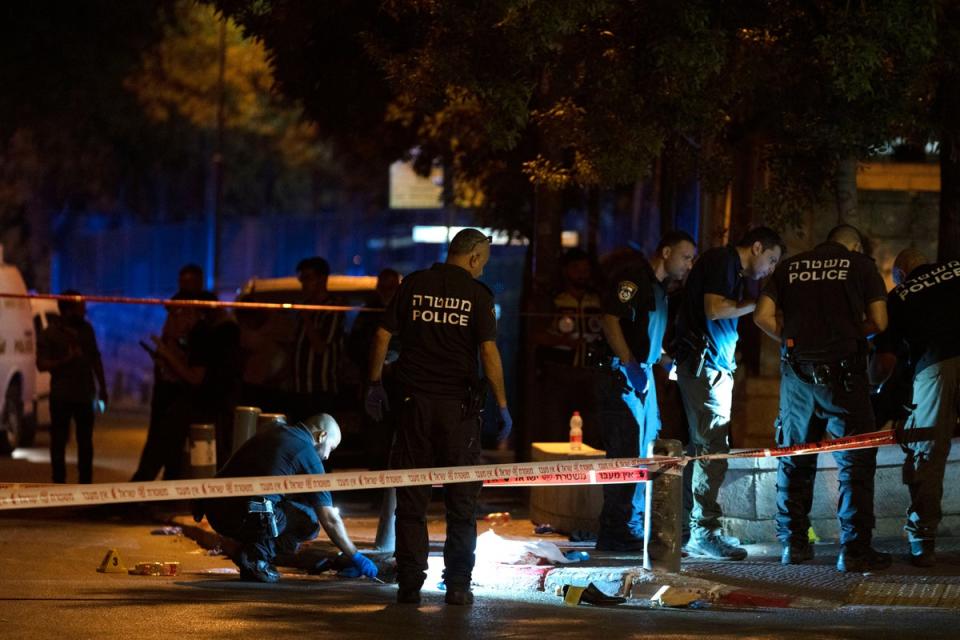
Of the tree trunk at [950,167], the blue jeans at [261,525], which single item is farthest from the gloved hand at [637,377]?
the tree trunk at [950,167]

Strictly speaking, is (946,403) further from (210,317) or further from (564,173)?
(210,317)

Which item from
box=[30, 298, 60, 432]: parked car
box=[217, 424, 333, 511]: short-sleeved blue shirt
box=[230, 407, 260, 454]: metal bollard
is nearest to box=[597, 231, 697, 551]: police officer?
box=[217, 424, 333, 511]: short-sleeved blue shirt

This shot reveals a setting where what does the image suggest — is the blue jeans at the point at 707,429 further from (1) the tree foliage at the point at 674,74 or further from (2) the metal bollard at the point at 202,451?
(2) the metal bollard at the point at 202,451

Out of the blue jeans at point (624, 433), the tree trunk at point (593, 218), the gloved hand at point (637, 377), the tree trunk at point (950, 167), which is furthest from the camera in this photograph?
the tree trunk at point (593, 218)

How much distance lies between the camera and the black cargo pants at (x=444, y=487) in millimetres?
8180

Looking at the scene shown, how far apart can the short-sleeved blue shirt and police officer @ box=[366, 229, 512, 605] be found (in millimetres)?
1131

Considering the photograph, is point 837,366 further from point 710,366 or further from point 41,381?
point 41,381

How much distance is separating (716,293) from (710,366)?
449 millimetres

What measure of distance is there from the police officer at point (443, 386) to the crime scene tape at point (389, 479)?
0.18 metres

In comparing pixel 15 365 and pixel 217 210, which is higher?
pixel 217 210

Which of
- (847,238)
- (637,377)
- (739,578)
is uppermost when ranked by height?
(847,238)

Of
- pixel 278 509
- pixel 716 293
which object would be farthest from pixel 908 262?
pixel 278 509

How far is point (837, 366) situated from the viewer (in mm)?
8984

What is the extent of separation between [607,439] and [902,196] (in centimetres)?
532
